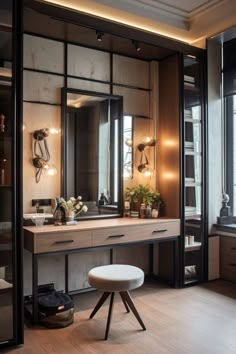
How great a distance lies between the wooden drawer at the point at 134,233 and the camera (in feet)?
10.4

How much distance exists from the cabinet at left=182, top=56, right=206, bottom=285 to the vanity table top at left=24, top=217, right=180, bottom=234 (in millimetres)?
332

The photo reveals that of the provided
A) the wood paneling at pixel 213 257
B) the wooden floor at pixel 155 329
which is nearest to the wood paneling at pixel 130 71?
the wood paneling at pixel 213 257

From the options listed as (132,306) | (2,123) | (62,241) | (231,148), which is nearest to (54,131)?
(2,123)

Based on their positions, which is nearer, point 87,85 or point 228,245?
point 87,85

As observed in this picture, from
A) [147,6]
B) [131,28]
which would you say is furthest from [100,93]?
[147,6]

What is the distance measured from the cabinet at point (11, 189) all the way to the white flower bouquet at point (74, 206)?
800 mm

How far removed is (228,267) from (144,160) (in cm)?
166

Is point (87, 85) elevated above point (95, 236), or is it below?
above

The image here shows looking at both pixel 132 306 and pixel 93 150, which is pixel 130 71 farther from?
pixel 132 306

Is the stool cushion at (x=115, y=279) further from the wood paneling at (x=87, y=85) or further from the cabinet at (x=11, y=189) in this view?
the wood paneling at (x=87, y=85)

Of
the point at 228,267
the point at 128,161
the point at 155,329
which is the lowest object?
the point at 155,329

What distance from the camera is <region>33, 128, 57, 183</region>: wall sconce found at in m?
3.36

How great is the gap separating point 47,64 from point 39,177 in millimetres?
1179

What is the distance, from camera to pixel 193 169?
3.98 m
